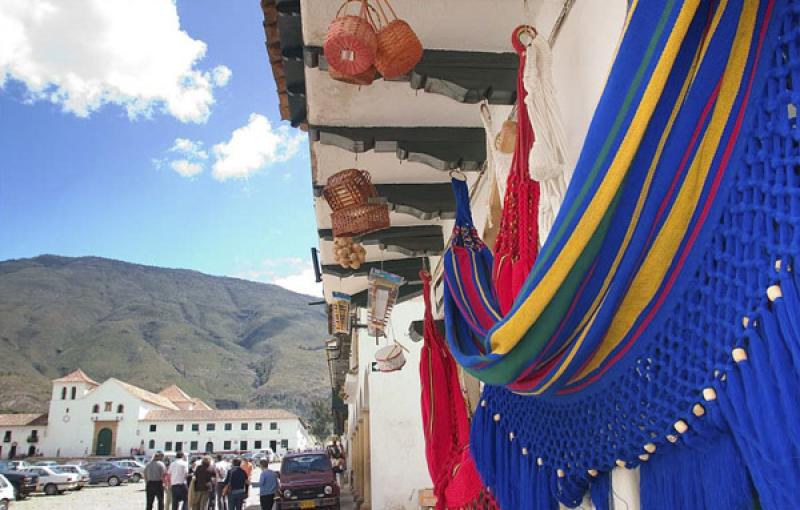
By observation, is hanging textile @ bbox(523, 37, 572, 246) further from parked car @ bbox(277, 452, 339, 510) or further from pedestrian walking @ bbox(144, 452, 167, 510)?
pedestrian walking @ bbox(144, 452, 167, 510)

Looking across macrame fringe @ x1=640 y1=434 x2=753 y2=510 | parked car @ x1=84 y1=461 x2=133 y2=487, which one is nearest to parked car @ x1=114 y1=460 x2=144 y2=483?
parked car @ x1=84 y1=461 x2=133 y2=487

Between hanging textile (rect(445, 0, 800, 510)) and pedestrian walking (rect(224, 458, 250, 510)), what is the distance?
32.2ft

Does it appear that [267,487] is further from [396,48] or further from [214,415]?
[214,415]

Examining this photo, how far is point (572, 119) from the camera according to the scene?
8.17 ft

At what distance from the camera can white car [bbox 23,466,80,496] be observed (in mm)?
20625

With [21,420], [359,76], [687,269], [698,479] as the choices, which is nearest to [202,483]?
[359,76]

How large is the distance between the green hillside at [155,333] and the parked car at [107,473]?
212ft

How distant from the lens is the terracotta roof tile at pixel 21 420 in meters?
52.2

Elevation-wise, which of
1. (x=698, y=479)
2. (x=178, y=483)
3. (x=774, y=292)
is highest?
(x=774, y=292)

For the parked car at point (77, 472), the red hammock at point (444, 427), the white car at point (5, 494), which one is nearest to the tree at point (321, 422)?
the parked car at point (77, 472)

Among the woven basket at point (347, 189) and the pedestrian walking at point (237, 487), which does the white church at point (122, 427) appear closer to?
the pedestrian walking at point (237, 487)

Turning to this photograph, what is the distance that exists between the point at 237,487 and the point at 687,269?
33.9ft

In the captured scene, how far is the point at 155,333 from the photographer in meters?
129

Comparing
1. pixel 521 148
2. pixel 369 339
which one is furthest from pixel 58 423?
pixel 521 148
